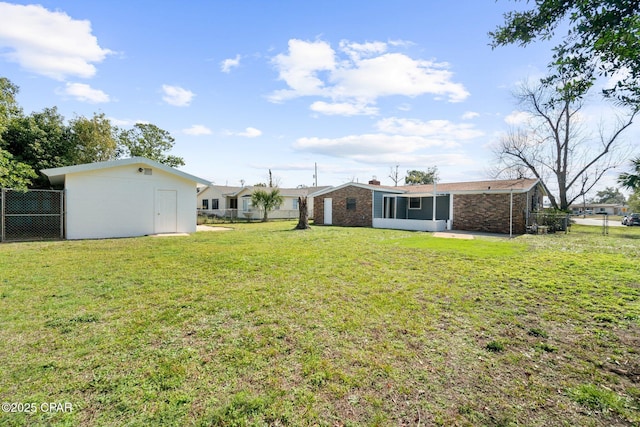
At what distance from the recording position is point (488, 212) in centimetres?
1670

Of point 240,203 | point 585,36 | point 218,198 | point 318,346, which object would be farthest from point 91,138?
point 585,36

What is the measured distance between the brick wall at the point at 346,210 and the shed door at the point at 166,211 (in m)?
11.0

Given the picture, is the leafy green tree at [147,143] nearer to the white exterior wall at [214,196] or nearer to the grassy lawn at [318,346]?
the white exterior wall at [214,196]

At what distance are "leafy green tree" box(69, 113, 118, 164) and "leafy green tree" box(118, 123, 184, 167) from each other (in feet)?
19.4

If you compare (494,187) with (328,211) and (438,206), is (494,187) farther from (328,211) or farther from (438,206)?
(328,211)

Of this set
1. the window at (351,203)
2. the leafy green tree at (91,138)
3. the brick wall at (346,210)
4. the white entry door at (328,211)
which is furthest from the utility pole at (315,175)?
the leafy green tree at (91,138)

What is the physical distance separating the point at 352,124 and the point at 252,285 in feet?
54.4

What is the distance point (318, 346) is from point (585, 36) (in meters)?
3.88

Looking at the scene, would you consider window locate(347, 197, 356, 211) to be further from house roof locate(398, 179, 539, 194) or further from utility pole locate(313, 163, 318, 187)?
utility pole locate(313, 163, 318, 187)

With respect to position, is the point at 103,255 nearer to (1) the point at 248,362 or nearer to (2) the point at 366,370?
(1) the point at 248,362

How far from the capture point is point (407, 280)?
5906mm

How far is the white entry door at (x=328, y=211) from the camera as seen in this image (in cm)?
2234

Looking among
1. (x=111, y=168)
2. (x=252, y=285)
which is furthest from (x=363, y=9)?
(x=111, y=168)

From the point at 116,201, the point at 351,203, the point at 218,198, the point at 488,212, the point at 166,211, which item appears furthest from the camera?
the point at 218,198
